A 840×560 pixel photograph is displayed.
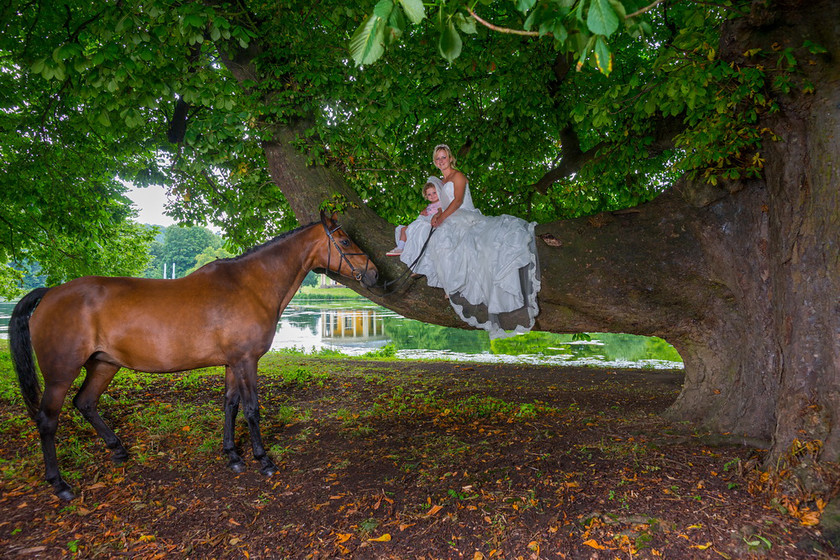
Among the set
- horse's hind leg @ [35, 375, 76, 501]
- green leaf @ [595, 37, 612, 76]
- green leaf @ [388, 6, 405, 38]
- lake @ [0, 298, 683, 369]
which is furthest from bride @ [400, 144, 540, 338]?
lake @ [0, 298, 683, 369]

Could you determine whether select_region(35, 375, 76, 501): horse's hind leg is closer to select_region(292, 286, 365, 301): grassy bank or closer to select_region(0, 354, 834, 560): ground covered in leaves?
select_region(0, 354, 834, 560): ground covered in leaves

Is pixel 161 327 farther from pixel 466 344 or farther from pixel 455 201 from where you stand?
pixel 466 344

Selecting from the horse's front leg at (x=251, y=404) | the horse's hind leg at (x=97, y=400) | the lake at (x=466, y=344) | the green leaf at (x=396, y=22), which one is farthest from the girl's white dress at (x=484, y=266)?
the lake at (x=466, y=344)

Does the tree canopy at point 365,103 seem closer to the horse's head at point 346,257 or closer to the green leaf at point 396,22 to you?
the green leaf at point 396,22

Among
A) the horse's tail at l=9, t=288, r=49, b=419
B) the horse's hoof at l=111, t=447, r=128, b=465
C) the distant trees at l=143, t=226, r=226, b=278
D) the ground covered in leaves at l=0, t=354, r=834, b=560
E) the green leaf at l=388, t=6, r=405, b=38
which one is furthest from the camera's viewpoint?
the distant trees at l=143, t=226, r=226, b=278

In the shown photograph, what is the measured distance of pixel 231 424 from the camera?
444 centimetres

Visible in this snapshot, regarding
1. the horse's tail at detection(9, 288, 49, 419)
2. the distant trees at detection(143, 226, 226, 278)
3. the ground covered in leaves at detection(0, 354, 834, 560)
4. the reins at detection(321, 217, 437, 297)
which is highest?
the distant trees at detection(143, 226, 226, 278)

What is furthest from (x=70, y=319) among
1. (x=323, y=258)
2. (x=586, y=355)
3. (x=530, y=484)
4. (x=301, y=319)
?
(x=301, y=319)

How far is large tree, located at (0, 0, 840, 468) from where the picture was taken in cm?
330

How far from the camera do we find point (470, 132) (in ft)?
26.8

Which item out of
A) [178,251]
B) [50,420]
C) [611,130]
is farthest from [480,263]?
[178,251]

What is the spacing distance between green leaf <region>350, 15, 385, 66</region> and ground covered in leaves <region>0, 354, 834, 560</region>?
293 centimetres

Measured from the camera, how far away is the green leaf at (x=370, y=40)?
1.65 m

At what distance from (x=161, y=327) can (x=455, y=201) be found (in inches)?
126
